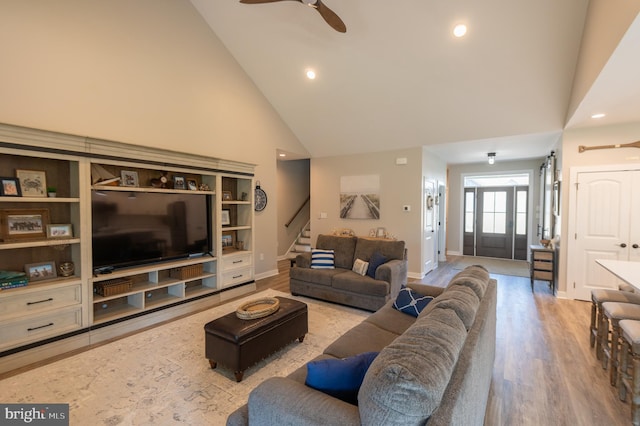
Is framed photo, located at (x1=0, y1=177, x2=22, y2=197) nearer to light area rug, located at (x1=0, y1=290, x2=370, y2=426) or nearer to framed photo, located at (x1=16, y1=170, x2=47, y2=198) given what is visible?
framed photo, located at (x1=16, y1=170, x2=47, y2=198)

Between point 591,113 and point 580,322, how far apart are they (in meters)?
2.63

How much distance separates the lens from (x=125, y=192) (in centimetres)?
337

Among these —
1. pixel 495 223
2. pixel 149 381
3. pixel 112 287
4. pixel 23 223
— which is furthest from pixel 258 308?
pixel 495 223

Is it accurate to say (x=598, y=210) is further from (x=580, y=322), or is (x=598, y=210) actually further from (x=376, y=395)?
(x=376, y=395)

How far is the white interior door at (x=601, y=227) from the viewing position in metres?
4.08

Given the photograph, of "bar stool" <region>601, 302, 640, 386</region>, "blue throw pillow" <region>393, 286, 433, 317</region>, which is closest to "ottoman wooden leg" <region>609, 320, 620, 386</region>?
"bar stool" <region>601, 302, 640, 386</region>

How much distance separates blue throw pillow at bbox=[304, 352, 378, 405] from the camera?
1.26 metres

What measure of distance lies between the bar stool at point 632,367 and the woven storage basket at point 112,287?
4542 millimetres

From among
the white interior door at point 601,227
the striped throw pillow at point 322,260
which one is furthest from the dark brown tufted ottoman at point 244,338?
the white interior door at point 601,227

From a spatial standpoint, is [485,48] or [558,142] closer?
[485,48]

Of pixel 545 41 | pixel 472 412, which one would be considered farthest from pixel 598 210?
pixel 472 412

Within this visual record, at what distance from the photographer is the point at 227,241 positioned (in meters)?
4.80

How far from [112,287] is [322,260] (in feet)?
8.84

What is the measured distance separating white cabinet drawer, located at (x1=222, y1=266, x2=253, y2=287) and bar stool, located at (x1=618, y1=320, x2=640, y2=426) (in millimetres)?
4264
